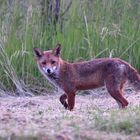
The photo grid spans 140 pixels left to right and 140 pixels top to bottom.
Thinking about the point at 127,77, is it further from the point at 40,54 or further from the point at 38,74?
the point at 38,74

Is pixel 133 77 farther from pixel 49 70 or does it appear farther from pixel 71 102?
pixel 49 70

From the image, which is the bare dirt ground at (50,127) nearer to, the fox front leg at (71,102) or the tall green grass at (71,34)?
the fox front leg at (71,102)

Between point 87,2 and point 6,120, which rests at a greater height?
point 6,120

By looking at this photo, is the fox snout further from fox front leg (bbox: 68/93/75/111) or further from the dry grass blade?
the dry grass blade

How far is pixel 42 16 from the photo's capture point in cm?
1170

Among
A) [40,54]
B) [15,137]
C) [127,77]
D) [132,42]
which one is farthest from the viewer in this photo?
[132,42]

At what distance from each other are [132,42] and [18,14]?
2.40 metres

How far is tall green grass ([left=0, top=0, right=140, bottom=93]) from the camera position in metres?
11.1

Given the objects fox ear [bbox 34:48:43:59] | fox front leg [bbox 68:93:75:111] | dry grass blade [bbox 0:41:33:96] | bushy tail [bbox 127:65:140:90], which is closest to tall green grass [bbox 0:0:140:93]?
dry grass blade [bbox 0:41:33:96]

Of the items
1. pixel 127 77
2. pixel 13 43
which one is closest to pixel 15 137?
pixel 127 77

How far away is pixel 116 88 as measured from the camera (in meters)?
8.92

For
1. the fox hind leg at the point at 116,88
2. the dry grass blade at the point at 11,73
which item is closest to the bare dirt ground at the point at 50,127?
the fox hind leg at the point at 116,88

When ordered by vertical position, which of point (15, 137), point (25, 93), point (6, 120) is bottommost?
point (25, 93)

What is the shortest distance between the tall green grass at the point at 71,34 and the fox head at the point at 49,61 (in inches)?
54.0
